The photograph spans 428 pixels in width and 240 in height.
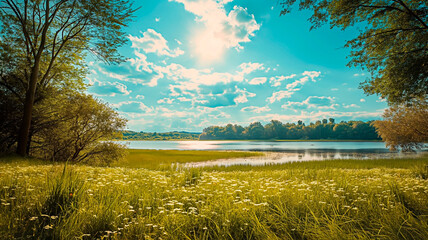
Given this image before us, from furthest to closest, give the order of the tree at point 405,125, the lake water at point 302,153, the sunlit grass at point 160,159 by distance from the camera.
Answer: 1. the lake water at point 302,153
2. the tree at point 405,125
3. the sunlit grass at point 160,159

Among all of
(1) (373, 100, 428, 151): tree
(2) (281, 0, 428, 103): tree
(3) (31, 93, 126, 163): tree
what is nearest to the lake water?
(3) (31, 93, 126, 163): tree

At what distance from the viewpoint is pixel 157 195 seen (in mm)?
5816

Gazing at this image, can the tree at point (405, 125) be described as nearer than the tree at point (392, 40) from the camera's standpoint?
No

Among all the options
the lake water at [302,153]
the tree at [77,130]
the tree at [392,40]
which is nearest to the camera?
the tree at [392,40]

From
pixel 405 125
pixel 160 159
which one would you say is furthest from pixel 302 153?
pixel 160 159

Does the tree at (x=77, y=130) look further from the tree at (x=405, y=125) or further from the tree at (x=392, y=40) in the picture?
the tree at (x=405, y=125)

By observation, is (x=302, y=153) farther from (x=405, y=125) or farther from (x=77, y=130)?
(x=77, y=130)

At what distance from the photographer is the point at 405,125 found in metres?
36.8

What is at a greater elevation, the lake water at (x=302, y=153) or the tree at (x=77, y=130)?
the tree at (x=77, y=130)

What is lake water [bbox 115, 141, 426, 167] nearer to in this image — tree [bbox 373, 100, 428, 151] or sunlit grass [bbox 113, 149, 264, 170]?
sunlit grass [bbox 113, 149, 264, 170]

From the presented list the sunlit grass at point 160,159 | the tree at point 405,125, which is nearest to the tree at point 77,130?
the sunlit grass at point 160,159

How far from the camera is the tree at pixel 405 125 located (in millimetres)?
33812

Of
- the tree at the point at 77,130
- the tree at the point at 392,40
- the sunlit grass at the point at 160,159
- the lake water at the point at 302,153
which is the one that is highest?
the tree at the point at 392,40

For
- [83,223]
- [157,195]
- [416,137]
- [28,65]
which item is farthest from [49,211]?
[416,137]
